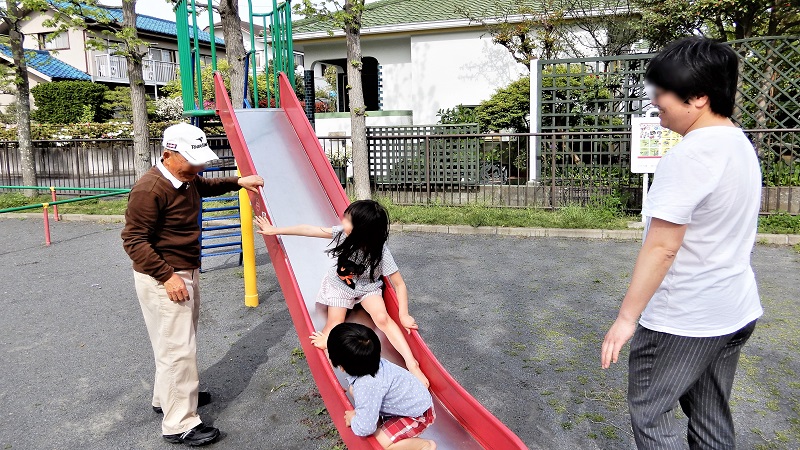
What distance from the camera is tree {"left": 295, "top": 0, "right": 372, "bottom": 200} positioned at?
10375 millimetres

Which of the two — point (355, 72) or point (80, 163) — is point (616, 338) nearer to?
point (355, 72)

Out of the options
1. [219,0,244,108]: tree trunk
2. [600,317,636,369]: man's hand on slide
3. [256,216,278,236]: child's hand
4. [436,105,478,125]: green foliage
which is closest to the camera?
[600,317,636,369]: man's hand on slide

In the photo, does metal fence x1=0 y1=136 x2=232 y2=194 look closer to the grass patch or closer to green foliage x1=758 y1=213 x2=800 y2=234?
the grass patch

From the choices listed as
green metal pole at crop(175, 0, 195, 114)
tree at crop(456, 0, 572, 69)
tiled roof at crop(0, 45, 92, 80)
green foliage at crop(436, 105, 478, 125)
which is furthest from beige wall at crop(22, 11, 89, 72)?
green metal pole at crop(175, 0, 195, 114)

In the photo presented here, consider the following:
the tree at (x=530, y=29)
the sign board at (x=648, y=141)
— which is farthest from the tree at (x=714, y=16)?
the sign board at (x=648, y=141)

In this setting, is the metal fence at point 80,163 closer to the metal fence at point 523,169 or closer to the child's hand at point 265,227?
the metal fence at point 523,169

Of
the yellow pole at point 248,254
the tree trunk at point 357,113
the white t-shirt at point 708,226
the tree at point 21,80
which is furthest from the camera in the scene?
the tree at point 21,80

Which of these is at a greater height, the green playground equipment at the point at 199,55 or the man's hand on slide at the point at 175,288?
the green playground equipment at the point at 199,55

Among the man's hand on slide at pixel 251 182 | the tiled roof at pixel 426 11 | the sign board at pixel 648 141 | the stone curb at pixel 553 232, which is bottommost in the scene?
the stone curb at pixel 553 232

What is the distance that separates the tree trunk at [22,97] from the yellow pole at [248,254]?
9.38 metres

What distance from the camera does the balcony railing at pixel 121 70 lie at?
93.6 feet

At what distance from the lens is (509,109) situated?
558 inches

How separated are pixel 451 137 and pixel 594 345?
692 centimetres

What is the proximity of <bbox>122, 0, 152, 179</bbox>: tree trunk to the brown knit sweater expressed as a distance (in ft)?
25.9
